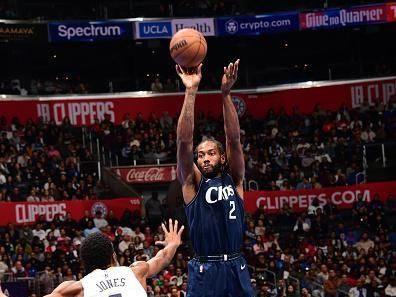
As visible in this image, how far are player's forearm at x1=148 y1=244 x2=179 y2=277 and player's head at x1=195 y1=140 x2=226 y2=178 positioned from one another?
0.72m

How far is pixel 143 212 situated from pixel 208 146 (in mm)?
19559

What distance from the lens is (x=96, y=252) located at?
6.73m

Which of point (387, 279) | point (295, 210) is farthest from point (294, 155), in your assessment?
point (387, 279)

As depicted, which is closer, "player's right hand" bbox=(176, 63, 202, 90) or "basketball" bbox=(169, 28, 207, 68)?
"player's right hand" bbox=(176, 63, 202, 90)

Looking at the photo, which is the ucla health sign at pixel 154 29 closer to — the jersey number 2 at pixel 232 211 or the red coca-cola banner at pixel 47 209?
the red coca-cola banner at pixel 47 209

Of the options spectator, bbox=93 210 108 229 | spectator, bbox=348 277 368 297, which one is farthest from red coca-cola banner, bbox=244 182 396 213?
spectator, bbox=348 277 368 297

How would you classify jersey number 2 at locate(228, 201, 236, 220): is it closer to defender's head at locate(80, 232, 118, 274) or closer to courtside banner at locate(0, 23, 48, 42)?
defender's head at locate(80, 232, 118, 274)

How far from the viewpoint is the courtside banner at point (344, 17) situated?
34.0m

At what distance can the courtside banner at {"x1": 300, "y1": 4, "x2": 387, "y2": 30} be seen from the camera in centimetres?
3397

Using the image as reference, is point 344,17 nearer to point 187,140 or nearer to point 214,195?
point 214,195

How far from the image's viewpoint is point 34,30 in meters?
33.6

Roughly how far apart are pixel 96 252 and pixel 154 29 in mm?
28044

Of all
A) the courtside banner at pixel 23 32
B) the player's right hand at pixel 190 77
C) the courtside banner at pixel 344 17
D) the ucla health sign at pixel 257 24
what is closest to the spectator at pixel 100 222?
the courtside banner at pixel 23 32

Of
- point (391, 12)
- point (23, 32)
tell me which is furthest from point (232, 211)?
point (391, 12)
